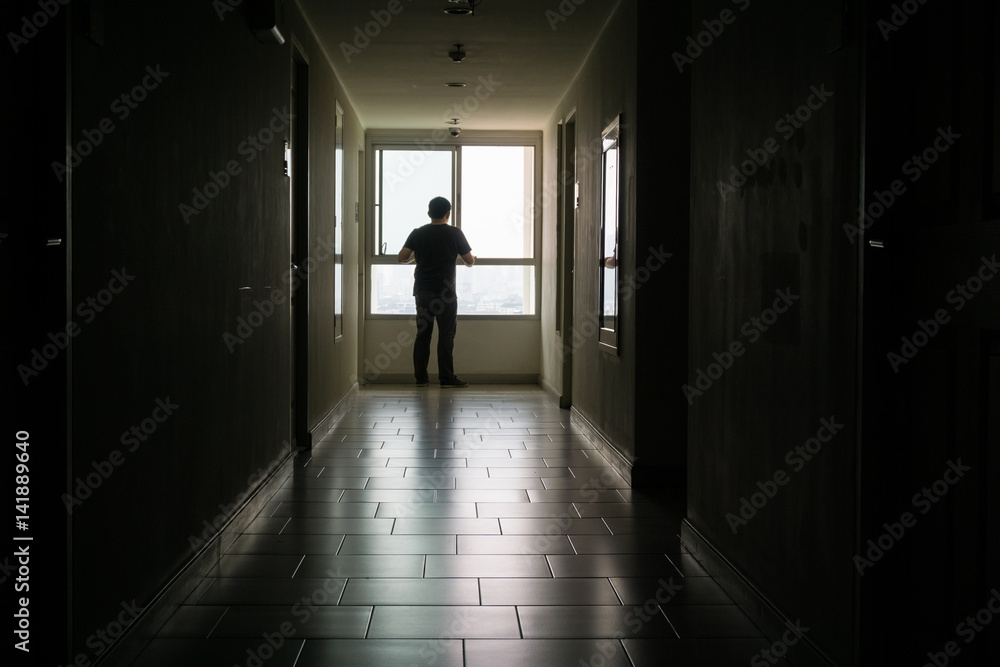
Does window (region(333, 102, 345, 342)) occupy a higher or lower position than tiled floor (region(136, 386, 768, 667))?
higher

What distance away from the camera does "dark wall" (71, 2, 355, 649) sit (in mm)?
2045

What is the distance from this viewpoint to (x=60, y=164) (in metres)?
1.84

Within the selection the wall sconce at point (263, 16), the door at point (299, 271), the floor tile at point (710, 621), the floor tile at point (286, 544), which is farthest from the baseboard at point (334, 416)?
the floor tile at point (710, 621)

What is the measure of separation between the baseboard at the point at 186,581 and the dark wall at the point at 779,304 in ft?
5.44

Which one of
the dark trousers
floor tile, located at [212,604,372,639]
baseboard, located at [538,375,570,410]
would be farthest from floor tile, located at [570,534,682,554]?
the dark trousers

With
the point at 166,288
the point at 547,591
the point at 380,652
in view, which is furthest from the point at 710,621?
the point at 166,288

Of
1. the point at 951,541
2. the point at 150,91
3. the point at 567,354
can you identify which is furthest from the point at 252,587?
the point at 567,354

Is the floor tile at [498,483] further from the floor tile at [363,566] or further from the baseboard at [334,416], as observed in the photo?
the baseboard at [334,416]

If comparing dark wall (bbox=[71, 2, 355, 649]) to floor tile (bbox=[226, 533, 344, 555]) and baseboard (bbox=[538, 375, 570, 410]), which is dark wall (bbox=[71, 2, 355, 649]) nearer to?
floor tile (bbox=[226, 533, 344, 555])

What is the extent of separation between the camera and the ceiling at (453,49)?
521cm

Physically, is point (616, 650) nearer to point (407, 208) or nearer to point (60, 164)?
point (60, 164)

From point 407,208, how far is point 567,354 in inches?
123

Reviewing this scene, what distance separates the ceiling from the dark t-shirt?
3.58 ft

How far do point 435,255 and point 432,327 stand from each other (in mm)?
688
